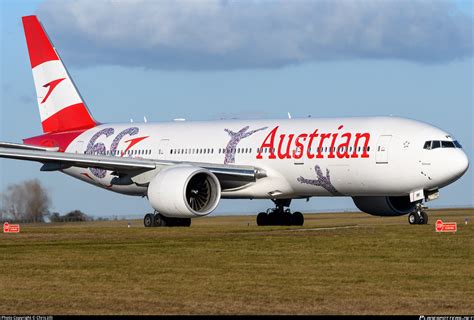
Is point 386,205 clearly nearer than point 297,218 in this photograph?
Yes

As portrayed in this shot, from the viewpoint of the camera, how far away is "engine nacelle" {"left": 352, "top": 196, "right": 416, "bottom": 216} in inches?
1821

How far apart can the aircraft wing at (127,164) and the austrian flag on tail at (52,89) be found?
850 cm

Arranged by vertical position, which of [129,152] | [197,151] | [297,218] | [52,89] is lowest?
[297,218]

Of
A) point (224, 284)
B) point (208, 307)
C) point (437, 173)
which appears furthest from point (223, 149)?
point (208, 307)

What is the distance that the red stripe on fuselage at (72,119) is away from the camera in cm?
5462

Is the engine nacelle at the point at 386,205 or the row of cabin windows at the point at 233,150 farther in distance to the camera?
the engine nacelle at the point at 386,205

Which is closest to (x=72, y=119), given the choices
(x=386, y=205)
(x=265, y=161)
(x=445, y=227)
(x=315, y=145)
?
(x=265, y=161)

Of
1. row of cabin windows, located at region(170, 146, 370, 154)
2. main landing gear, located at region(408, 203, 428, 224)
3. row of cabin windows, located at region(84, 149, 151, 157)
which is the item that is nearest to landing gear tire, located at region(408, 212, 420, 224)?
main landing gear, located at region(408, 203, 428, 224)

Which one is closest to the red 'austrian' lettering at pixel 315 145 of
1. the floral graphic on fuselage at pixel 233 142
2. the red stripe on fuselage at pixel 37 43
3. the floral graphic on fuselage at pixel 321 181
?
the floral graphic on fuselage at pixel 321 181

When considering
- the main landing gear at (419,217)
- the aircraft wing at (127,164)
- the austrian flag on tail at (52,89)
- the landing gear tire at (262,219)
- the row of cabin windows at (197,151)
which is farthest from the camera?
the austrian flag on tail at (52,89)

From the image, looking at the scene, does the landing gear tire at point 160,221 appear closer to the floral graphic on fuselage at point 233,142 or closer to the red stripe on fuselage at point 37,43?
the floral graphic on fuselage at point 233,142

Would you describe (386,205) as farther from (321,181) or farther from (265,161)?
(265,161)

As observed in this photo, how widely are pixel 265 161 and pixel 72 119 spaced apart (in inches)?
523

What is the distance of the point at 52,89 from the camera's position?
182ft
